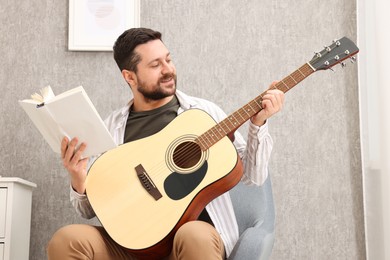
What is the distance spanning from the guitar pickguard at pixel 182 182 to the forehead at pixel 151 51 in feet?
1.67

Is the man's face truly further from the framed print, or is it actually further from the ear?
the framed print

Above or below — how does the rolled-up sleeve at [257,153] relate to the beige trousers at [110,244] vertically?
above

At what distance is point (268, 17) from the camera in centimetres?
252

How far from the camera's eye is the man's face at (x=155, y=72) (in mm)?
2000

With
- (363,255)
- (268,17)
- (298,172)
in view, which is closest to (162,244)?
(298,172)

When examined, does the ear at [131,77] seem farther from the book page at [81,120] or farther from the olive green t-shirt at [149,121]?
the book page at [81,120]

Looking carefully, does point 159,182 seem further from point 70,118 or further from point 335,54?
point 335,54

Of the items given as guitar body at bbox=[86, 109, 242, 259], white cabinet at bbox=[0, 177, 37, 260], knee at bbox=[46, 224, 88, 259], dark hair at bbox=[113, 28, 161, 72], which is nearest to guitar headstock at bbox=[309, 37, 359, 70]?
guitar body at bbox=[86, 109, 242, 259]

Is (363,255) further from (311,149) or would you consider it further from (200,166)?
(200,166)

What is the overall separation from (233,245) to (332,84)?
1.03 metres

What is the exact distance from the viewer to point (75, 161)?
1.73 meters

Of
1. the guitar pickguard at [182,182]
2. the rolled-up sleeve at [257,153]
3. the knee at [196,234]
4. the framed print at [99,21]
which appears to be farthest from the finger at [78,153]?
the framed print at [99,21]

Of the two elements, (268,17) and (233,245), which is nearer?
(233,245)

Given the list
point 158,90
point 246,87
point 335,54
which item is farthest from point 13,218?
point 335,54
